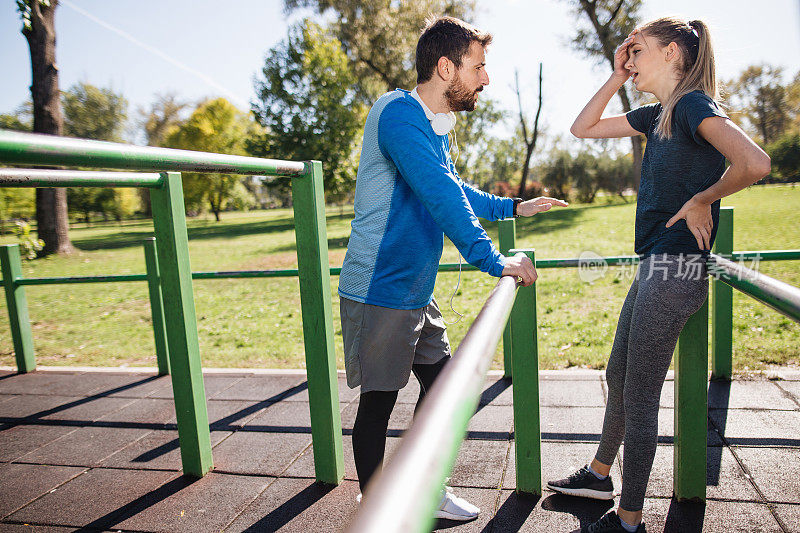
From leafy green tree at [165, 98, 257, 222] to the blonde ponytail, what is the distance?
37.2m

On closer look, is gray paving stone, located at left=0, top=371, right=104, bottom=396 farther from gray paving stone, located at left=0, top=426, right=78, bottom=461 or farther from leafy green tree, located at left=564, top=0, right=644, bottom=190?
leafy green tree, located at left=564, top=0, right=644, bottom=190

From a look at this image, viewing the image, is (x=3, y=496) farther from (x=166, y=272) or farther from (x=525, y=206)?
(x=525, y=206)

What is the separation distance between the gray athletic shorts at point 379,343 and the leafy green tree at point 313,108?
2505 centimetres

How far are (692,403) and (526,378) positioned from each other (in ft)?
2.02

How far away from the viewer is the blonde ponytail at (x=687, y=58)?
178 cm

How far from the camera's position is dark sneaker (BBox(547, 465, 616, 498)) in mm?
2250

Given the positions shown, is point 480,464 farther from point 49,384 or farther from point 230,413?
point 49,384

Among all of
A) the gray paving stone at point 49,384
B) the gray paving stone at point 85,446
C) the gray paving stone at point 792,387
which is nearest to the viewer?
the gray paving stone at point 85,446

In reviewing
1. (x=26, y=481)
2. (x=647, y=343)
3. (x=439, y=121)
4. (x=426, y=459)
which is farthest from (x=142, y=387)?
(x=426, y=459)

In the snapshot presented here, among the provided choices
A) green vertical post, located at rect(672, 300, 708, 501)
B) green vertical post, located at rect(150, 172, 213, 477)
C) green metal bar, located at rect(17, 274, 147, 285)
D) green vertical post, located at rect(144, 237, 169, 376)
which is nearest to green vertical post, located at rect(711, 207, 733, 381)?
green vertical post, located at rect(672, 300, 708, 501)

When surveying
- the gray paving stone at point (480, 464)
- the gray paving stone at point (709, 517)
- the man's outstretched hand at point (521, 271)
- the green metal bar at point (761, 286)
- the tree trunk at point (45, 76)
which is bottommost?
the gray paving stone at point (480, 464)

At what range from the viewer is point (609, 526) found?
1.99 m

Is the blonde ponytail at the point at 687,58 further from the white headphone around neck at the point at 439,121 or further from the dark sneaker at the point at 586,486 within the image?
the dark sneaker at the point at 586,486

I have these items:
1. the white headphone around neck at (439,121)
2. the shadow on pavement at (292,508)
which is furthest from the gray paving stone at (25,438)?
the white headphone around neck at (439,121)
